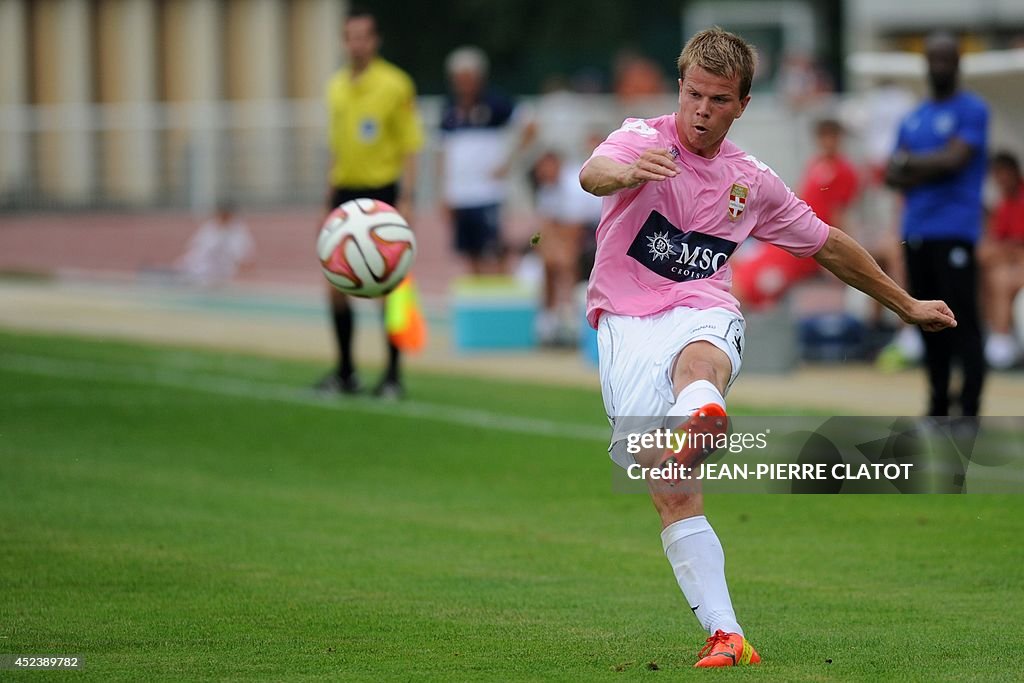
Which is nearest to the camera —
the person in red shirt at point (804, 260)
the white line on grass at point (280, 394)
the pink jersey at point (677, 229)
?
the pink jersey at point (677, 229)

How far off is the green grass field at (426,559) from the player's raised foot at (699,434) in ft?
2.27

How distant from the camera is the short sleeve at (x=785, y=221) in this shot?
6465 mm

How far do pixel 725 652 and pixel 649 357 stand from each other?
103 cm

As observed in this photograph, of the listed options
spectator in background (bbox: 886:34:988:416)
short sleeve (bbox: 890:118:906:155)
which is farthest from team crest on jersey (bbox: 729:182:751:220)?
short sleeve (bbox: 890:118:906:155)

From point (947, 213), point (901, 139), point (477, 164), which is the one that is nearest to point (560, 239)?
point (477, 164)

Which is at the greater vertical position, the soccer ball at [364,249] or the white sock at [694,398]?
the soccer ball at [364,249]

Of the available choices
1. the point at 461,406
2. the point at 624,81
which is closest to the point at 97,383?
the point at 461,406

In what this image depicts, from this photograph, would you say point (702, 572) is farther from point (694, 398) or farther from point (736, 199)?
point (736, 199)

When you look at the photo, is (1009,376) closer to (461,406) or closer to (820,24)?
(461,406)

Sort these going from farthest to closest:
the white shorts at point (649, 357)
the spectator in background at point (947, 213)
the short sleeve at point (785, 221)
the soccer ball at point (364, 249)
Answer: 1. the spectator in background at point (947, 213)
2. the soccer ball at point (364, 249)
3. the short sleeve at point (785, 221)
4. the white shorts at point (649, 357)

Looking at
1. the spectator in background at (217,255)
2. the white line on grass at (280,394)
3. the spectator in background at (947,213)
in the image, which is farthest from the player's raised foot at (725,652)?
the spectator in background at (217,255)

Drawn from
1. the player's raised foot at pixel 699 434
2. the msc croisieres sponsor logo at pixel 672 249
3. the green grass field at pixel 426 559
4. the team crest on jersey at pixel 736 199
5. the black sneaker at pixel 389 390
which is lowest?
the black sneaker at pixel 389 390

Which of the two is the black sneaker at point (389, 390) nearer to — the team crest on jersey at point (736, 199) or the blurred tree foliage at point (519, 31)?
the team crest on jersey at point (736, 199)

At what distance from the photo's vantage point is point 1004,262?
15.5 metres
